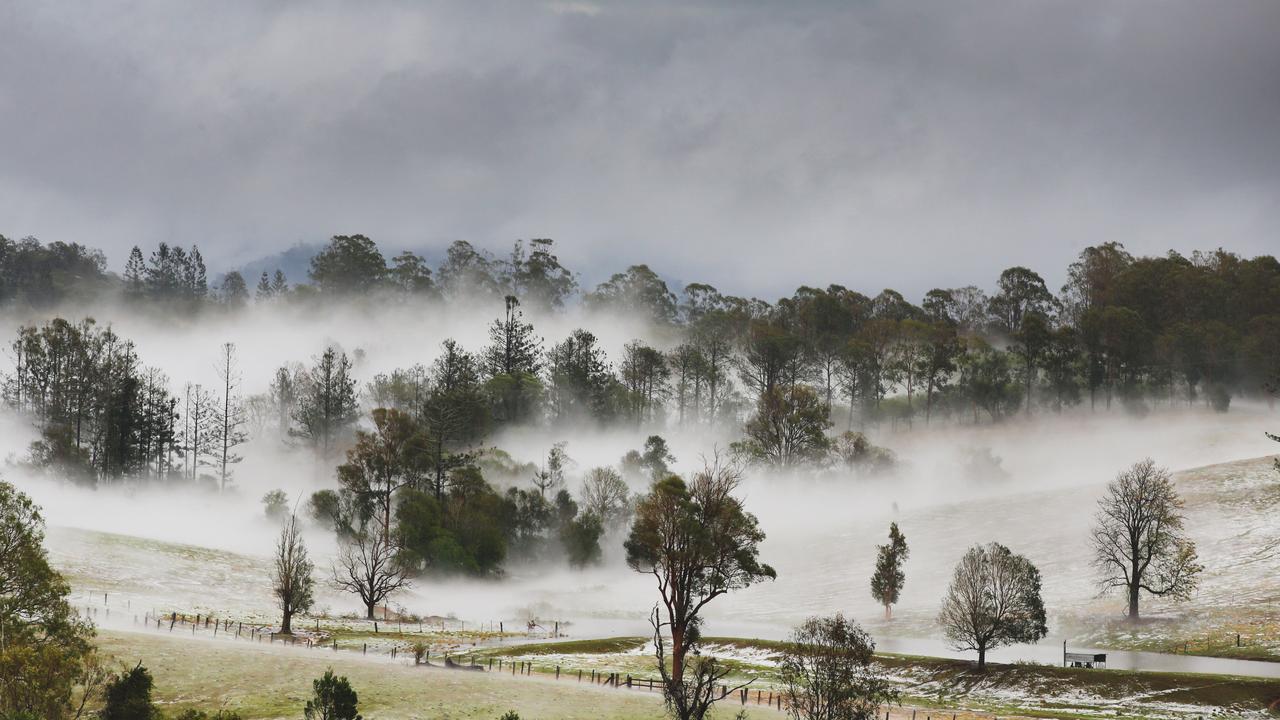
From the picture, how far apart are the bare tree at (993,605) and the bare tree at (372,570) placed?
4322 centimetres

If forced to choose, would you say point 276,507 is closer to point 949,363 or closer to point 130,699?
point 130,699

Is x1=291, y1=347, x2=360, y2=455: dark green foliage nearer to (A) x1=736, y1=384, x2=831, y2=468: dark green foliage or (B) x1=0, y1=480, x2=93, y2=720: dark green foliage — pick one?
(A) x1=736, y1=384, x2=831, y2=468: dark green foliage

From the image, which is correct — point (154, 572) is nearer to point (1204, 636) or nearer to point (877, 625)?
point (877, 625)

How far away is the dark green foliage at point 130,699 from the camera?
1591 inches

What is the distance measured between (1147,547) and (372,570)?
62.3m

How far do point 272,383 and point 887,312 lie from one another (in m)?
117

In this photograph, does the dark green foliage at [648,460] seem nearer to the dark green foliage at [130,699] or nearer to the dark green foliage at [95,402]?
the dark green foliage at [95,402]

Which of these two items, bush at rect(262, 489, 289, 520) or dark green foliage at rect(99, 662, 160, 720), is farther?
bush at rect(262, 489, 289, 520)

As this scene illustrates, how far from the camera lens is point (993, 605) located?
63.6 meters

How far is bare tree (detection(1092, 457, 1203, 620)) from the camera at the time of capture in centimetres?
7494

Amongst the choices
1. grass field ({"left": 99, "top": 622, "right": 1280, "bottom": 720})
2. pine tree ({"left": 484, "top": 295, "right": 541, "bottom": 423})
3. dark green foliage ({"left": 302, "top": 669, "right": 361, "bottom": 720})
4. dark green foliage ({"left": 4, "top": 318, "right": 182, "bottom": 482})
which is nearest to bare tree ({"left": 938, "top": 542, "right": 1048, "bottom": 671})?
grass field ({"left": 99, "top": 622, "right": 1280, "bottom": 720})

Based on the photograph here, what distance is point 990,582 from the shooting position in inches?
2532

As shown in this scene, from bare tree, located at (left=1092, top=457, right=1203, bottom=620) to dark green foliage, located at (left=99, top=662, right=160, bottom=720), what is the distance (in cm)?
6583

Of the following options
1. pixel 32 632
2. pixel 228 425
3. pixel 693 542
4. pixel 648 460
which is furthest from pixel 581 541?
pixel 32 632
